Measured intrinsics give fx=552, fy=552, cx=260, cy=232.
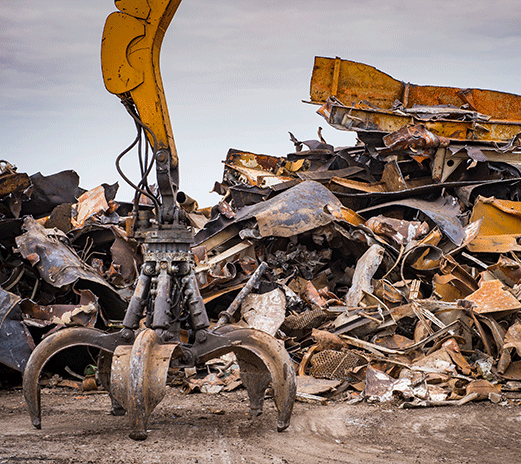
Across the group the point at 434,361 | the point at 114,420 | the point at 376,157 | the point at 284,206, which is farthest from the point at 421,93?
the point at 114,420

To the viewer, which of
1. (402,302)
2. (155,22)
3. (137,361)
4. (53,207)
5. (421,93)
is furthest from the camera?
(421,93)

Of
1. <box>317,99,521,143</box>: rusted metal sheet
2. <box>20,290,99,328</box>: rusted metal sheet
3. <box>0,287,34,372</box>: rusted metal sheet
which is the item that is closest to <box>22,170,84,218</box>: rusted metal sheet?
<box>20,290,99,328</box>: rusted metal sheet

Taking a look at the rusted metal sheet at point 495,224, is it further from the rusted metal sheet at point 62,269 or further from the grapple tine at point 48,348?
the grapple tine at point 48,348

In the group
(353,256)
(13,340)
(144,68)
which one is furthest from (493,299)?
(13,340)

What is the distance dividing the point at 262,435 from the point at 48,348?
53.1 inches

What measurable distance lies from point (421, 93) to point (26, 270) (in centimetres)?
654

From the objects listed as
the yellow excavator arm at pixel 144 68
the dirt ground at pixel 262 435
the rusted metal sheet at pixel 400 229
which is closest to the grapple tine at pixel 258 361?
the dirt ground at pixel 262 435

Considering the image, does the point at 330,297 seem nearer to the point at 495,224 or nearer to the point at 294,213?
the point at 294,213

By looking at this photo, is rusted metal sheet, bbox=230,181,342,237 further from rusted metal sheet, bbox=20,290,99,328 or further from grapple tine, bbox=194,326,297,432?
grapple tine, bbox=194,326,297,432

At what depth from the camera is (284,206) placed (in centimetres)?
605

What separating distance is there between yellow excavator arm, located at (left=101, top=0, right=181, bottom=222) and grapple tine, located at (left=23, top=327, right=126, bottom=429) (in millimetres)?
817

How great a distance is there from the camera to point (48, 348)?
3213 mm

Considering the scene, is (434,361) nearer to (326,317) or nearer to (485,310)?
(485,310)

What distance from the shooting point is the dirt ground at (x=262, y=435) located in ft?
9.44
